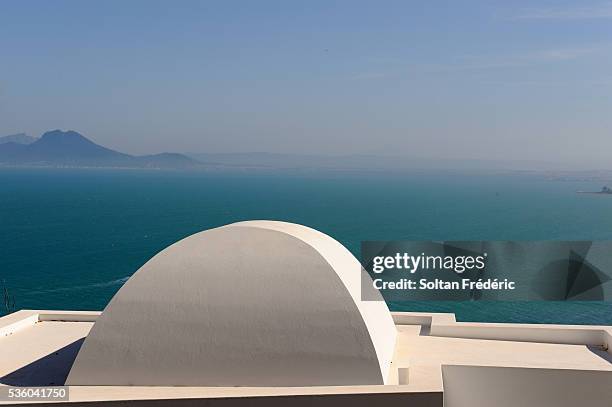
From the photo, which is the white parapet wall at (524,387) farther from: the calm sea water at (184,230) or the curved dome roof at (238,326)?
the calm sea water at (184,230)

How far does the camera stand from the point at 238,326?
17672 mm

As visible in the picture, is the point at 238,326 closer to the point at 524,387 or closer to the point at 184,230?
the point at 524,387

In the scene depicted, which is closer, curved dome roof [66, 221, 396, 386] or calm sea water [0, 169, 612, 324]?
curved dome roof [66, 221, 396, 386]

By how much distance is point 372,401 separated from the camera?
635 inches

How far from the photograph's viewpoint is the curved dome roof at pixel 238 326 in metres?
17.3

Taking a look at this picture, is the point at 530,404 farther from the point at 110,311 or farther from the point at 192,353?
the point at 110,311

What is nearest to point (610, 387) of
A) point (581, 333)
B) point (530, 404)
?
point (530, 404)

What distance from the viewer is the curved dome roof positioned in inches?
680

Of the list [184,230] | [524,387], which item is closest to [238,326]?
[524,387]

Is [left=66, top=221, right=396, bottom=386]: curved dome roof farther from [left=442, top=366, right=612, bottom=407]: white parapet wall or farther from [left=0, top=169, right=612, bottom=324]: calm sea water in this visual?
[left=0, top=169, right=612, bottom=324]: calm sea water

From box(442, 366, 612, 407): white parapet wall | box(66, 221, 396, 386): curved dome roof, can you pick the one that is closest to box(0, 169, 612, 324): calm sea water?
box(442, 366, 612, 407): white parapet wall

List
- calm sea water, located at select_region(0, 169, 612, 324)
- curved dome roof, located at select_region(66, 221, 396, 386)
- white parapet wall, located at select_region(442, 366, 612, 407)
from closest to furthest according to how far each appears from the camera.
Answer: curved dome roof, located at select_region(66, 221, 396, 386)
white parapet wall, located at select_region(442, 366, 612, 407)
calm sea water, located at select_region(0, 169, 612, 324)

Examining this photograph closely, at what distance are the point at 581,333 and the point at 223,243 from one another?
12.3m

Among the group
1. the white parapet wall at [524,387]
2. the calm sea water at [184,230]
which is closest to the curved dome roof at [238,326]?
the white parapet wall at [524,387]
